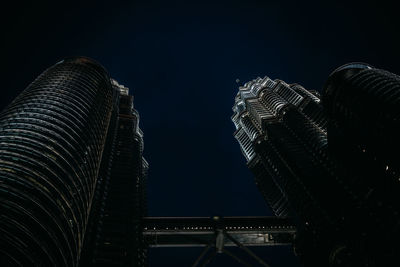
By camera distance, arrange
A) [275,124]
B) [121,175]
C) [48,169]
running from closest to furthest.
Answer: [48,169], [121,175], [275,124]

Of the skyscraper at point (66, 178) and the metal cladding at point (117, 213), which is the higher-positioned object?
the skyscraper at point (66, 178)

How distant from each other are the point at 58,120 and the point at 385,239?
148 feet

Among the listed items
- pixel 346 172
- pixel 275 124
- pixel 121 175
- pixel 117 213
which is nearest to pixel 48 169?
pixel 117 213

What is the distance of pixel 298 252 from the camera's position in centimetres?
6800

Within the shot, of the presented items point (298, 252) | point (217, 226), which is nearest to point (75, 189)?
point (217, 226)

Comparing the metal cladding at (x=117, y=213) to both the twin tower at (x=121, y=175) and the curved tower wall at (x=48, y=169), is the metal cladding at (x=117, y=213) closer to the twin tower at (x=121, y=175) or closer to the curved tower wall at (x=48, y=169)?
the twin tower at (x=121, y=175)

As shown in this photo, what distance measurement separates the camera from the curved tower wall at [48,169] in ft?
107

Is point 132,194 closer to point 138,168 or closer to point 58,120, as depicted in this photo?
point 138,168

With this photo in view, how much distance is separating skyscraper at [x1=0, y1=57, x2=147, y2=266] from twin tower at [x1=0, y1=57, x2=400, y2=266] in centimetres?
12

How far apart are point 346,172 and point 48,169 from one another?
49401 millimetres

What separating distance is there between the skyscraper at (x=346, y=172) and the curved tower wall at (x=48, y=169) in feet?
123

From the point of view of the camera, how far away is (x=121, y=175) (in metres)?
70.6

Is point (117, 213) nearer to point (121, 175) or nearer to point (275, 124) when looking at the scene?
point (121, 175)

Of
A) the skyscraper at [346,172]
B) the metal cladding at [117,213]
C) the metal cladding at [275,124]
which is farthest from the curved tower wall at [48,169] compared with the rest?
the metal cladding at [275,124]
